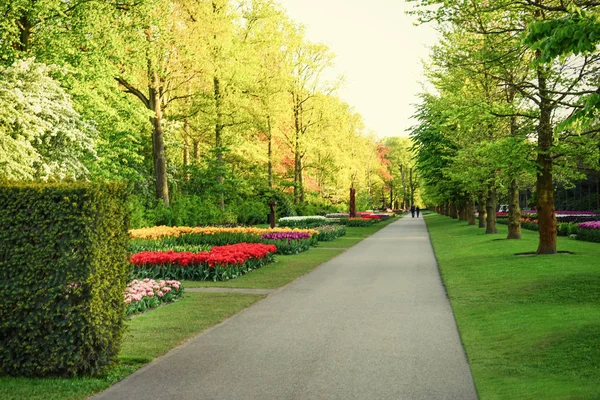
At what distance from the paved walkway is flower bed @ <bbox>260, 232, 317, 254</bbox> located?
9.56 meters

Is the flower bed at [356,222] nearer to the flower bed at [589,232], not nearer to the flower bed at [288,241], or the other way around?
the flower bed at [589,232]

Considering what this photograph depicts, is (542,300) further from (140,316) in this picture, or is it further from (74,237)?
(74,237)

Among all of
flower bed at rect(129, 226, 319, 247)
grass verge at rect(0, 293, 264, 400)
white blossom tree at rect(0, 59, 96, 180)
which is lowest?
grass verge at rect(0, 293, 264, 400)

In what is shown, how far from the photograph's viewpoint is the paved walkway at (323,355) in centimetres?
585

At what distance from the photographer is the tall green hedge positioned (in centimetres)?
623

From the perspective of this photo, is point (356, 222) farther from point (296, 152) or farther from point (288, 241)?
point (288, 241)

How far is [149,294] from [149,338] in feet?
9.54

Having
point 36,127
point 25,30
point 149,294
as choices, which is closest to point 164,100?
point 25,30

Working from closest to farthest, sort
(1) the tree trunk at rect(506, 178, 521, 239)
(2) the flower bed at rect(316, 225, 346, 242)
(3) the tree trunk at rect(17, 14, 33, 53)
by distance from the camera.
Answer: (3) the tree trunk at rect(17, 14, 33, 53)
(1) the tree trunk at rect(506, 178, 521, 239)
(2) the flower bed at rect(316, 225, 346, 242)

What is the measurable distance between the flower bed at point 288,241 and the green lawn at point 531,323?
22.1 ft

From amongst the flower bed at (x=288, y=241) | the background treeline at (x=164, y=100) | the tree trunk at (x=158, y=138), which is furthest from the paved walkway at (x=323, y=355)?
the tree trunk at (x=158, y=138)

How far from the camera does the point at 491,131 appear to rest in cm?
2261

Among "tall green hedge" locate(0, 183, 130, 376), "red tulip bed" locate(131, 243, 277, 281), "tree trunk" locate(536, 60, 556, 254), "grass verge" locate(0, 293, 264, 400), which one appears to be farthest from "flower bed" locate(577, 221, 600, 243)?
"tall green hedge" locate(0, 183, 130, 376)

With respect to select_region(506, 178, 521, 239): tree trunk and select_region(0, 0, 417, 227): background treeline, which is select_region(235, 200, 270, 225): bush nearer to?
select_region(0, 0, 417, 227): background treeline
